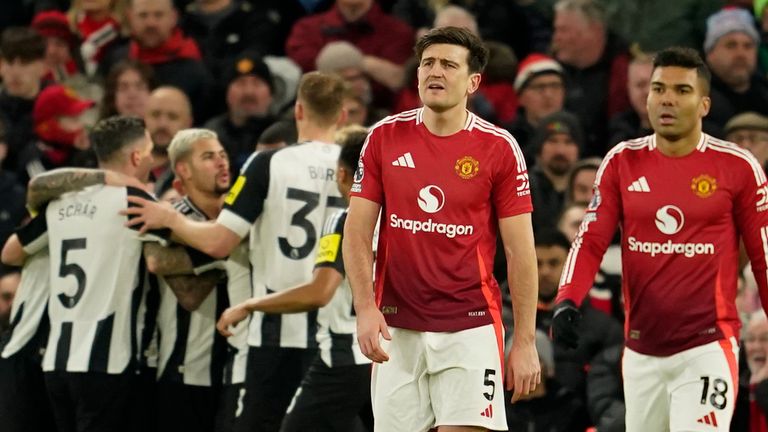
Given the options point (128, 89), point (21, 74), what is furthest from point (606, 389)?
point (21, 74)

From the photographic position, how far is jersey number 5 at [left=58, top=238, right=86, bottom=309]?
346 inches

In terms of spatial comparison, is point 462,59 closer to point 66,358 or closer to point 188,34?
point 66,358

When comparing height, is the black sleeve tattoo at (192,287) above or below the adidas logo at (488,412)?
above

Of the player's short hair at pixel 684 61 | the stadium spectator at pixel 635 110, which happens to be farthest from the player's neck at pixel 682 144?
the stadium spectator at pixel 635 110

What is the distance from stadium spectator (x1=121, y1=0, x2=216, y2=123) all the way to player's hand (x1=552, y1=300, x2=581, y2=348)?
5798mm

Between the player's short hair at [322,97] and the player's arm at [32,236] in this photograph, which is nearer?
the player's short hair at [322,97]

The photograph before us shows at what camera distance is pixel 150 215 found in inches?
340

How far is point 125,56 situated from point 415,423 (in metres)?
7.26

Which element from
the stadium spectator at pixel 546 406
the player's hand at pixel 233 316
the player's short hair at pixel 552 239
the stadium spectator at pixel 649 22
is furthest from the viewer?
the stadium spectator at pixel 649 22

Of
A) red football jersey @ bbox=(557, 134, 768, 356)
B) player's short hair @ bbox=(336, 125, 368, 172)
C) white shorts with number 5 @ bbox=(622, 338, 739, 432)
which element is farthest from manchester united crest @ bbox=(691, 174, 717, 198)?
player's short hair @ bbox=(336, 125, 368, 172)

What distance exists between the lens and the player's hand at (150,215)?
8617 millimetres

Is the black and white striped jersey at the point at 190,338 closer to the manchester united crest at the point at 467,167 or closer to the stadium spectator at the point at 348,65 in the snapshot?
the manchester united crest at the point at 467,167

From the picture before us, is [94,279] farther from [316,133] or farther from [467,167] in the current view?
[467,167]

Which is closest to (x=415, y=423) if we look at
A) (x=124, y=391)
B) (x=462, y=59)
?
(x=462, y=59)
